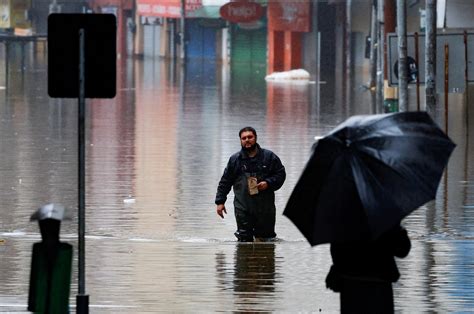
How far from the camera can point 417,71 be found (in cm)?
2902

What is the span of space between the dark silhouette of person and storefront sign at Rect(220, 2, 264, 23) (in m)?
74.5

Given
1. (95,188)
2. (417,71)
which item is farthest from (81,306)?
(417,71)

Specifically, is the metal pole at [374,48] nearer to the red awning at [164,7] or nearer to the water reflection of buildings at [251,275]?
the red awning at [164,7]

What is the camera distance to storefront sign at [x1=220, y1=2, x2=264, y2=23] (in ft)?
273

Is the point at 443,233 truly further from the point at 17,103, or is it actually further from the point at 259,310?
the point at 17,103

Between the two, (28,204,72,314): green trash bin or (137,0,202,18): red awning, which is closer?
(28,204,72,314): green trash bin

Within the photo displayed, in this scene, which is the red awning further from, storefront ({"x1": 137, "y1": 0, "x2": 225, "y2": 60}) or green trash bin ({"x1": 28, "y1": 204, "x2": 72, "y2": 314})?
green trash bin ({"x1": 28, "y1": 204, "x2": 72, "y2": 314})

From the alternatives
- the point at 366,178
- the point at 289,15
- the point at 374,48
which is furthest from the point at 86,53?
the point at 289,15

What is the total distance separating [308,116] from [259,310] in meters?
28.7

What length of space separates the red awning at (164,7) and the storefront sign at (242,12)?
8.20 metres

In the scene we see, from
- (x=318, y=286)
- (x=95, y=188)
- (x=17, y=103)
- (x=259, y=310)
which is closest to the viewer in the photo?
(x=259, y=310)

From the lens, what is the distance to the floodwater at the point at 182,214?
1308 centimetres

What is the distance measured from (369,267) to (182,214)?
11.3 m

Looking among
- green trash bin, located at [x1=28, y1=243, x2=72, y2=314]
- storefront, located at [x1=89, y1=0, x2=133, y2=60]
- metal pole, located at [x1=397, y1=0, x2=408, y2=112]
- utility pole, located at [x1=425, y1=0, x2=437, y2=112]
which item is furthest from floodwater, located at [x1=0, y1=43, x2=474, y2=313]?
storefront, located at [x1=89, y1=0, x2=133, y2=60]
